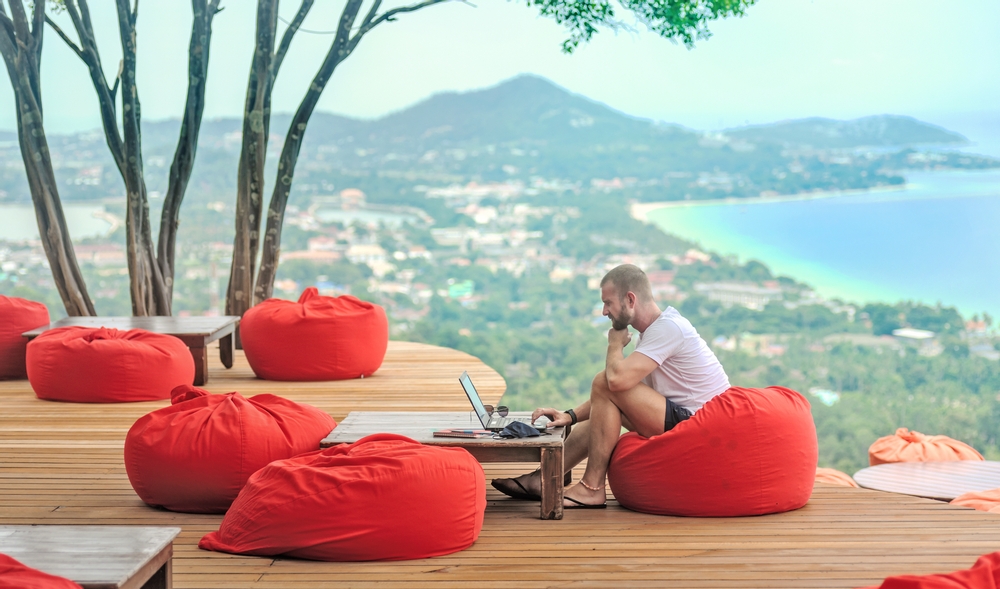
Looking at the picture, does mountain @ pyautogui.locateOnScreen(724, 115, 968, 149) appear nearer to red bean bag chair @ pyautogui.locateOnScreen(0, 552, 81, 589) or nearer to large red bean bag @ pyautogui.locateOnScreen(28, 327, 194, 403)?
large red bean bag @ pyautogui.locateOnScreen(28, 327, 194, 403)

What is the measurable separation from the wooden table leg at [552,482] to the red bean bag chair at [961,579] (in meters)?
1.53

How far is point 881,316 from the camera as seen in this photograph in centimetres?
1877

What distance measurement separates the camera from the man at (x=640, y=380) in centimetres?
395

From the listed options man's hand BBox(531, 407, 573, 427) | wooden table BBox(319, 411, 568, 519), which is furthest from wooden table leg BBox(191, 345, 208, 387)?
man's hand BBox(531, 407, 573, 427)

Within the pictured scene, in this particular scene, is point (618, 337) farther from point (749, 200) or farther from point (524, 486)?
point (749, 200)

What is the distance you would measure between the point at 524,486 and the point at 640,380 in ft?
2.18

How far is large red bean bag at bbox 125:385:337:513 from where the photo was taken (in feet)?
12.8

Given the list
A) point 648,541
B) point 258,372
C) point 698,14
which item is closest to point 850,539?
point 648,541

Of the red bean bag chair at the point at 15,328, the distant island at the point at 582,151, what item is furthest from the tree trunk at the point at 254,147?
the distant island at the point at 582,151

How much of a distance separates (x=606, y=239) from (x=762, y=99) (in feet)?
14.3

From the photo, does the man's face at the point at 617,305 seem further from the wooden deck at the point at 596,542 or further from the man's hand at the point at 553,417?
the wooden deck at the point at 596,542

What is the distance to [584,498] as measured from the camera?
4027mm

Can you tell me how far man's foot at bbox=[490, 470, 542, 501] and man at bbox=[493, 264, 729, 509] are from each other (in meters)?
0.15

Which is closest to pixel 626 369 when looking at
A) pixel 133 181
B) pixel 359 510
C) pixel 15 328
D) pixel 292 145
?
pixel 359 510
